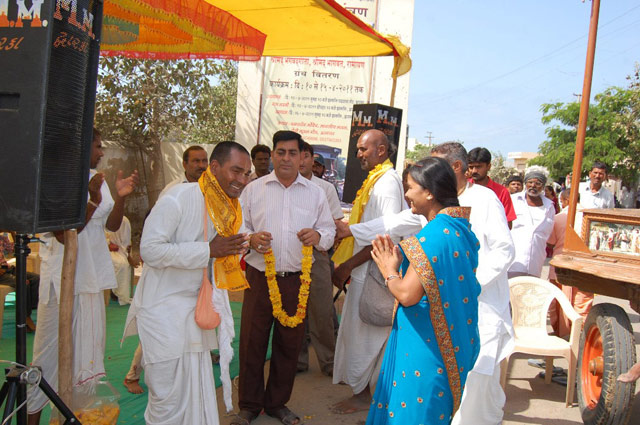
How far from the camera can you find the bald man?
451 centimetres

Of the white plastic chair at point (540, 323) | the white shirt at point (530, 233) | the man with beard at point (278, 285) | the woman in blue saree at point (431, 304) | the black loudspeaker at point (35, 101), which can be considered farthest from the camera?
the white shirt at point (530, 233)

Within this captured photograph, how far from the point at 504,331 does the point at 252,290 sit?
185 centimetres

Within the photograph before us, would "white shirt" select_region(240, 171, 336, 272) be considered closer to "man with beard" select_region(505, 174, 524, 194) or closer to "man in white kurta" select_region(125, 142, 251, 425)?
"man in white kurta" select_region(125, 142, 251, 425)

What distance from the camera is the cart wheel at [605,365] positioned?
3865 mm

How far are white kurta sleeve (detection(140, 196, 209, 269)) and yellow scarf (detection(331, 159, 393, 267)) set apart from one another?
1.70 m

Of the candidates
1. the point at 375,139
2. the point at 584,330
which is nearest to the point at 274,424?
the point at 375,139

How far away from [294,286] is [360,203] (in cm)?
95

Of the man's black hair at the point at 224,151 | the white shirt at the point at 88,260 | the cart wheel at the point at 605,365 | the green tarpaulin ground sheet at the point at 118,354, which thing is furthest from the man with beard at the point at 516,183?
the white shirt at the point at 88,260

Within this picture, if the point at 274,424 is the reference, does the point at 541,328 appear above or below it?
above

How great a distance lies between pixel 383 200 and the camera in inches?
177

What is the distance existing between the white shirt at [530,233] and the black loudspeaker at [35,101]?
16.9 ft

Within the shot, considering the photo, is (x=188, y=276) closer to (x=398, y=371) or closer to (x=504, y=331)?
(x=398, y=371)

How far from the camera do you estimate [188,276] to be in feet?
11.0

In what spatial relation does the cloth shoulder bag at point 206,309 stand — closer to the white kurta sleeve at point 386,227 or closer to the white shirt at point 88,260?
the white shirt at point 88,260
